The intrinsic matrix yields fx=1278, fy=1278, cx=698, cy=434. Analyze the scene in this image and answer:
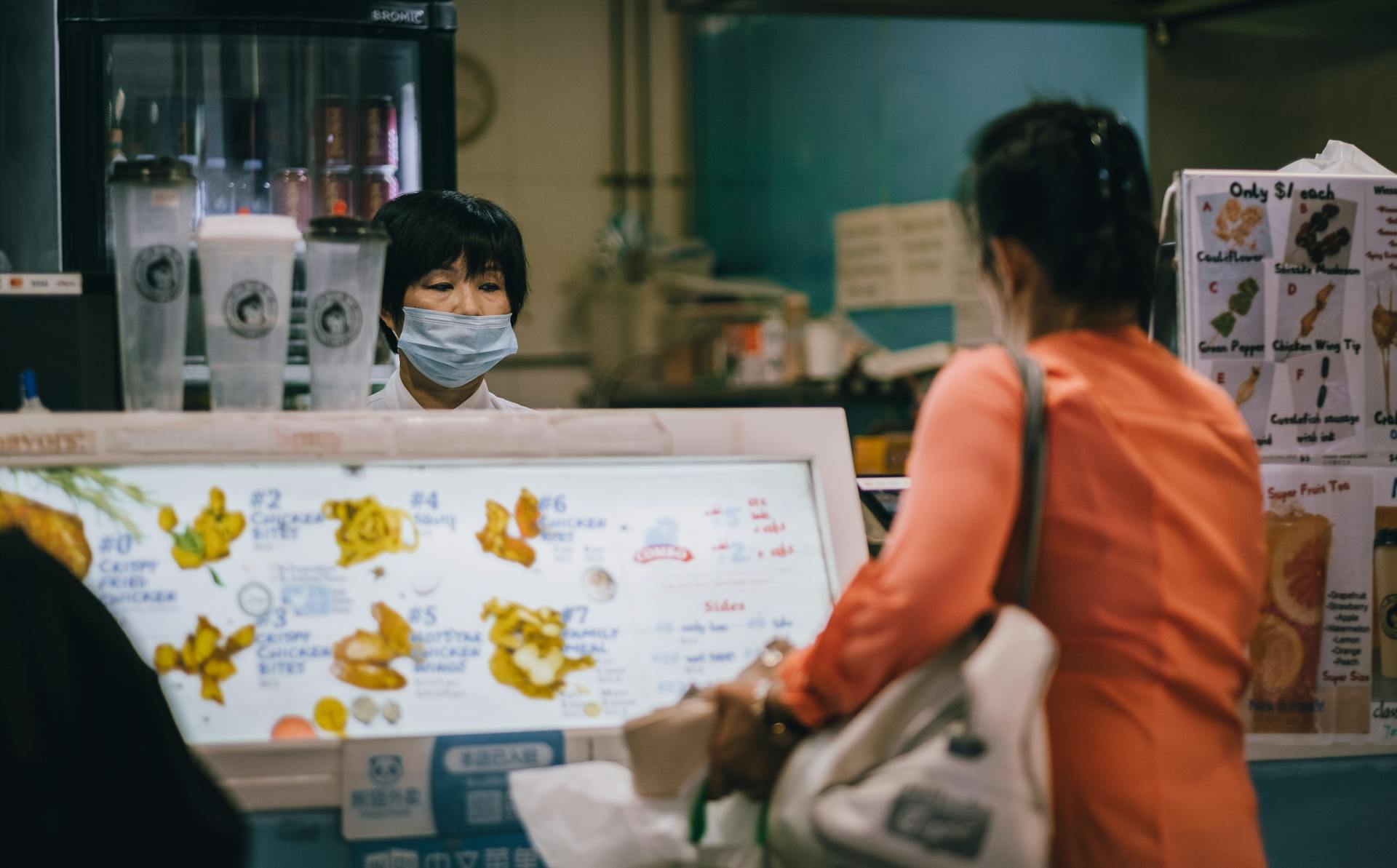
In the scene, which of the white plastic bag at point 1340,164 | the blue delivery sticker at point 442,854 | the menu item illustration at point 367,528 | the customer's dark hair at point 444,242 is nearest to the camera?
the blue delivery sticker at point 442,854

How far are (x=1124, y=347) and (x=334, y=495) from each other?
1013 millimetres

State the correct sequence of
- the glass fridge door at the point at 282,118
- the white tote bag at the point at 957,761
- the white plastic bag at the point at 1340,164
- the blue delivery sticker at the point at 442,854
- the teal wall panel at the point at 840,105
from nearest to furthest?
the white tote bag at the point at 957,761 < the blue delivery sticker at the point at 442,854 < the white plastic bag at the point at 1340,164 < the glass fridge door at the point at 282,118 < the teal wall panel at the point at 840,105

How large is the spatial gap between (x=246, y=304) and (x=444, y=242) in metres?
Result: 0.86

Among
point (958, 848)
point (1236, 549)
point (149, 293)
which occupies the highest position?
point (149, 293)

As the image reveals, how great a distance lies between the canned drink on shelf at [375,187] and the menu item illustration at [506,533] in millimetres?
2096

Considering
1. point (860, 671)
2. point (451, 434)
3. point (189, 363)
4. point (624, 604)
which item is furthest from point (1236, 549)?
point (189, 363)

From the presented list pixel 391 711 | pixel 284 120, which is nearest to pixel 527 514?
pixel 391 711

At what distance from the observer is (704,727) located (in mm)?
1374

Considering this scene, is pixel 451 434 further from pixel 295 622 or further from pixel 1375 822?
pixel 1375 822

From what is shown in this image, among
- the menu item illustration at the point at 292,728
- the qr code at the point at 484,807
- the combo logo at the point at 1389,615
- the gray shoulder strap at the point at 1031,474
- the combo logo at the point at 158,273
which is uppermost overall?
the combo logo at the point at 158,273

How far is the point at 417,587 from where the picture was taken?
168 cm

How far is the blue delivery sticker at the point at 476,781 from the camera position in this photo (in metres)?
1.57

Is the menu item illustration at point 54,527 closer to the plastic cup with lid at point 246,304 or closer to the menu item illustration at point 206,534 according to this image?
the menu item illustration at point 206,534

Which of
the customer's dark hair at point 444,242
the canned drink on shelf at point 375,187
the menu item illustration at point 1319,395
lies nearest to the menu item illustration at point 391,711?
the customer's dark hair at point 444,242
